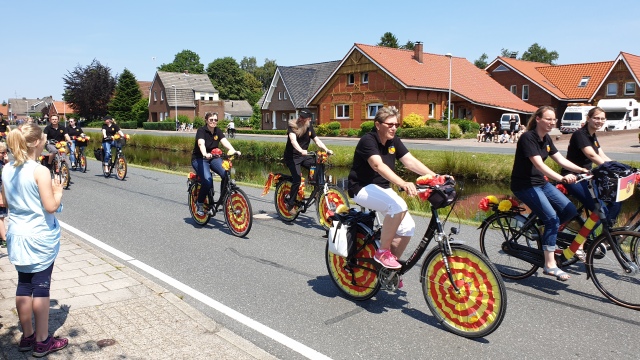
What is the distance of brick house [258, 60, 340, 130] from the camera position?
63.7 metres

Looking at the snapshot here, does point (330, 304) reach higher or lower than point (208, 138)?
lower

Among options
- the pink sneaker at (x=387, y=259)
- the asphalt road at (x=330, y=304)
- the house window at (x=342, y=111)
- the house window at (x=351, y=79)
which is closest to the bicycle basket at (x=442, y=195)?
the pink sneaker at (x=387, y=259)

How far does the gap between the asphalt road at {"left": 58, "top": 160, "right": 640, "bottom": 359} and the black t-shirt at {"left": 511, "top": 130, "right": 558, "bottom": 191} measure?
1146 millimetres

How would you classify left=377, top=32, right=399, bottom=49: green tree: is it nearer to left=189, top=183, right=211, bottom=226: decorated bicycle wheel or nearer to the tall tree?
the tall tree

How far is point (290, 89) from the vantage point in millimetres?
63719

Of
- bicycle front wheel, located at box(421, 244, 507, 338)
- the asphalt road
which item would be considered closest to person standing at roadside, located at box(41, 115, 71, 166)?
the asphalt road

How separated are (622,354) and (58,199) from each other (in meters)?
4.48

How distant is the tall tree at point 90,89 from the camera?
87.3m

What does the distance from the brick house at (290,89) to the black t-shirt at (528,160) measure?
185 ft

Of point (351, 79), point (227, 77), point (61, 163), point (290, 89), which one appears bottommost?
point (61, 163)

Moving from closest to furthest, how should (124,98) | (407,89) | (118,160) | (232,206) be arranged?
(232,206) → (118,160) → (407,89) → (124,98)

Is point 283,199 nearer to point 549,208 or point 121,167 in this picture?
point 549,208

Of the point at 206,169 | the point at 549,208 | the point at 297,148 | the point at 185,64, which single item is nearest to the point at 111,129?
the point at 206,169

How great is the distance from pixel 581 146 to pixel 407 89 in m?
40.5
